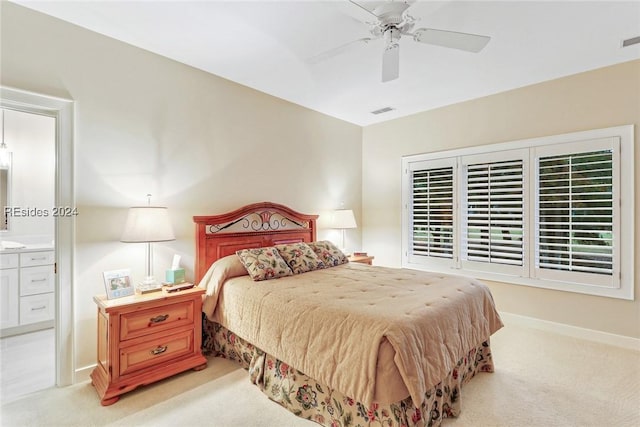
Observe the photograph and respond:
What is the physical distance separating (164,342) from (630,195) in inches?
180

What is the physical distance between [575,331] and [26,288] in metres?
6.26

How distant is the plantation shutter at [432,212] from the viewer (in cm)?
443

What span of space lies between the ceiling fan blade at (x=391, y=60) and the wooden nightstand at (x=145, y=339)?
2.44m

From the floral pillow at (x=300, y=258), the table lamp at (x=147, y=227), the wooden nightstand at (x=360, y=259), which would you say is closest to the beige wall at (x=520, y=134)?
the wooden nightstand at (x=360, y=259)

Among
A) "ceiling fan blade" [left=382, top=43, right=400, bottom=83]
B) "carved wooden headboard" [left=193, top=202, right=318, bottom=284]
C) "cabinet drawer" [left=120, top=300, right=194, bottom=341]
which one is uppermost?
"ceiling fan blade" [left=382, top=43, right=400, bottom=83]

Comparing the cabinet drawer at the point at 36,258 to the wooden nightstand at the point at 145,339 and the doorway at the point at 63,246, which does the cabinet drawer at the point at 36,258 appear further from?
the wooden nightstand at the point at 145,339

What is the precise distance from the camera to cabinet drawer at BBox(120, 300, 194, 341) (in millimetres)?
2402

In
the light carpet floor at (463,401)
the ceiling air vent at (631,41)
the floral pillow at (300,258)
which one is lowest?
the light carpet floor at (463,401)

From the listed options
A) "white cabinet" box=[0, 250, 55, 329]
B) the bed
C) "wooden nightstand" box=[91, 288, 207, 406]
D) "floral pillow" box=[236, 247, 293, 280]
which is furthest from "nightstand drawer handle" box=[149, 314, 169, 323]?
"white cabinet" box=[0, 250, 55, 329]

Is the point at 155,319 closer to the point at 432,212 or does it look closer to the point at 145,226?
the point at 145,226

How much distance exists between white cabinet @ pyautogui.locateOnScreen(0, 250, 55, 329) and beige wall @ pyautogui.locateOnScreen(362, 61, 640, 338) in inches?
173

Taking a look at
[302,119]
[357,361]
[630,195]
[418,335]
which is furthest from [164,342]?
[630,195]

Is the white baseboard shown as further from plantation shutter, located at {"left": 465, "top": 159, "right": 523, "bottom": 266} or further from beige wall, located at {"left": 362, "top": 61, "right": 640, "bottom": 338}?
plantation shutter, located at {"left": 465, "top": 159, "right": 523, "bottom": 266}

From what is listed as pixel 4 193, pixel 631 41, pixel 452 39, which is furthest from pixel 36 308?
pixel 631 41
